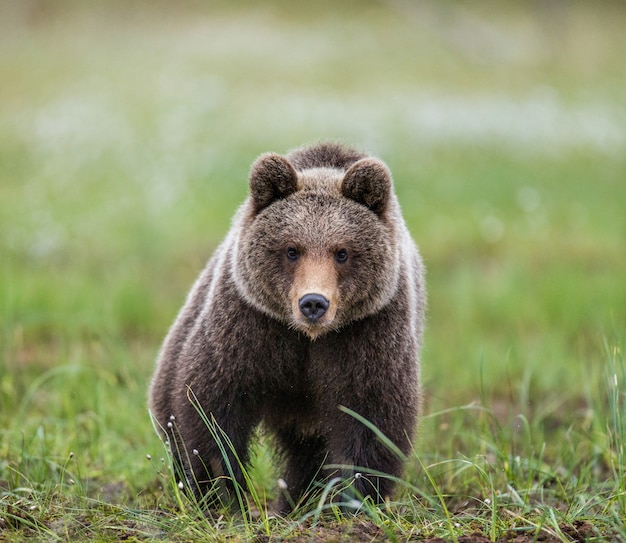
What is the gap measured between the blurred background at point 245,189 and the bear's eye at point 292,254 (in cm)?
114

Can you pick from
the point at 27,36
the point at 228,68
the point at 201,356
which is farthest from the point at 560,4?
the point at 201,356

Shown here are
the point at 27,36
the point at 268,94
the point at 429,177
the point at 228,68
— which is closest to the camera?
the point at 429,177

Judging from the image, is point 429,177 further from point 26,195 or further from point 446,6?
point 446,6

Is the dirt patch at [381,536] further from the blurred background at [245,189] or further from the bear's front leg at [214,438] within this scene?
the blurred background at [245,189]

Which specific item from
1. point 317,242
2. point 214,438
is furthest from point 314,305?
point 214,438

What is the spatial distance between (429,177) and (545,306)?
4077 mm

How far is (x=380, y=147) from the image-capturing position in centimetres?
1310

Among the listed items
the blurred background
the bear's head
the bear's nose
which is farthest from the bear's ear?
the blurred background

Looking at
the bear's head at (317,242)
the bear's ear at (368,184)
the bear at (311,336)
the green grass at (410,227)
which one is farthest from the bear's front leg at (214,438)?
the bear's ear at (368,184)

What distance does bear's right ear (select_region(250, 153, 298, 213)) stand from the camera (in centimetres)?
406

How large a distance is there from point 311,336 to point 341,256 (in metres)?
0.35

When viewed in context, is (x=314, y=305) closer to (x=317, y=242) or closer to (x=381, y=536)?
(x=317, y=242)

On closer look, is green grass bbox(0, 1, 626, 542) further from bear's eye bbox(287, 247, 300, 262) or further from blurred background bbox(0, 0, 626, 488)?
bear's eye bbox(287, 247, 300, 262)

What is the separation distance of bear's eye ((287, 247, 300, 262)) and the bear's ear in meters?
0.37
